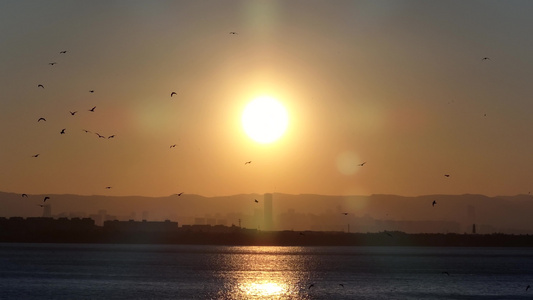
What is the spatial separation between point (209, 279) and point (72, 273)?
58.5ft

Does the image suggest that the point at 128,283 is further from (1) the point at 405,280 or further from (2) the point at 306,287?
(1) the point at 405,280

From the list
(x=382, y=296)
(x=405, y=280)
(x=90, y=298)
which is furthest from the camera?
(x=405, y=280)

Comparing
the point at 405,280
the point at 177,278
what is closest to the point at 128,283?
the point at 177,278

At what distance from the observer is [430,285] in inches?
3565

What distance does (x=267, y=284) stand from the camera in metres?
89.6

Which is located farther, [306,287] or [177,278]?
[177,278]

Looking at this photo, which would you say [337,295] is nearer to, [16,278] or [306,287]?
[306,287]

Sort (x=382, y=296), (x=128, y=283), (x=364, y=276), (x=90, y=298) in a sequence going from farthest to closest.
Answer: (x=364, y=276) → (x=128, y=283) → (x=382, y=296) → (x=90, y=298)

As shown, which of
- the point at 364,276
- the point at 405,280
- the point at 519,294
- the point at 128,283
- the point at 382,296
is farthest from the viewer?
the point at 364,276

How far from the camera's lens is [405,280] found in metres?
99.6

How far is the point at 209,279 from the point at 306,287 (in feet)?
51.9

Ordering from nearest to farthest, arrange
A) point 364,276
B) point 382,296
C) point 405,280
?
1. point 382,296
2. point 405,280
3. point 364,276

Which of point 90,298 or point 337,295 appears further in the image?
point 337,295

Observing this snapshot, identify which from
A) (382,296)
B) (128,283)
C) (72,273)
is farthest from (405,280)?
(72,273)
